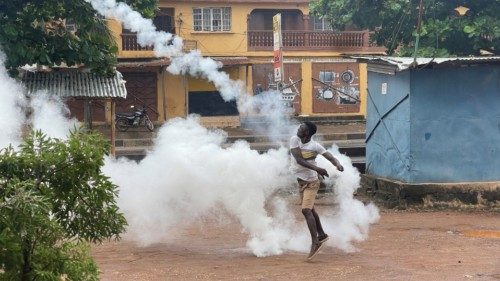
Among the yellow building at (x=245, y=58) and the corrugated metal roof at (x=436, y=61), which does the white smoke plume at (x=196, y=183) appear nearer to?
the corrugated metal roof at (x=436, y=61)

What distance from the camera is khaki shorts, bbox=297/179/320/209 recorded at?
959 cm

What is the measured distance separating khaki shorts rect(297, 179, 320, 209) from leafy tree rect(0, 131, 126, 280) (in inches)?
186

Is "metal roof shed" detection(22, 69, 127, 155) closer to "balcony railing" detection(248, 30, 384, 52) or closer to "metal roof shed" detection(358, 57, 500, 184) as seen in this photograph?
"metal roof shed" detection(358, 57, 500, 184)

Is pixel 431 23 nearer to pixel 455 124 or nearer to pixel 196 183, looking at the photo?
pixel 455 124

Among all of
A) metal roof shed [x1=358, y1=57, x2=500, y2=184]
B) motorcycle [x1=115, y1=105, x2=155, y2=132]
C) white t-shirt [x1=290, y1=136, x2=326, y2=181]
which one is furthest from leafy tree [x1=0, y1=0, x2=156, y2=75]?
motorcycle [x1=115, y1=105, x2=155, y2=132]

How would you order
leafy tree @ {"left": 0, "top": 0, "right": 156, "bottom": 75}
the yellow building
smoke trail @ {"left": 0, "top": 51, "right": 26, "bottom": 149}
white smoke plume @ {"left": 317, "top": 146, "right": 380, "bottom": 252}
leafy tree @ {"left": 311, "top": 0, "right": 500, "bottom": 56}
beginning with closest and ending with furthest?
smoke trail @ {"left": 0, "top": 51, "right": 26, "bottom": 149} < white smoke plume @ {"left": 317, "top": 146, "right": 380, "bottom": 252} < leafy tree @ {"left": 0, "top": 0, "right": 156, "bottom": 75} < leafy tree @ {"left": 311, "top": 0, "right": 500, "bottom": 56} < the yellow building

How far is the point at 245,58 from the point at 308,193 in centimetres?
2187

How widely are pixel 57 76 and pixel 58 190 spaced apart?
1388cm

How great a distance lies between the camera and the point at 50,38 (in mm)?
14852

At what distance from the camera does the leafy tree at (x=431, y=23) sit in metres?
19.5

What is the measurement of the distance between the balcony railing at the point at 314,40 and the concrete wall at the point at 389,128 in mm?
16045

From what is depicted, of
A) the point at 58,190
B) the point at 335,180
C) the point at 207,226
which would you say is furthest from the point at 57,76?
the point at 58,190

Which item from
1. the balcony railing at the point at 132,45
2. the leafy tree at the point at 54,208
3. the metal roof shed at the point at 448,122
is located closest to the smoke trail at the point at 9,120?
the leafy tree at the point at 54,208

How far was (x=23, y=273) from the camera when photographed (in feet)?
15.0
